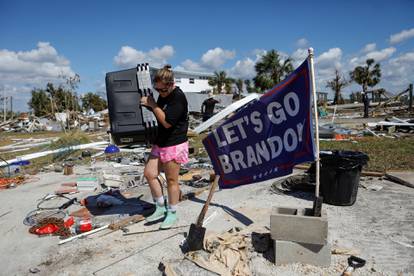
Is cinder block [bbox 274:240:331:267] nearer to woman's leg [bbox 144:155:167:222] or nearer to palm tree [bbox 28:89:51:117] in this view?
woman's leg [bbox 144:155:167:222]

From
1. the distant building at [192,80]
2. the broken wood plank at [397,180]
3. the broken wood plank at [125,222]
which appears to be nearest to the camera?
the broken wood plank at [125,222]

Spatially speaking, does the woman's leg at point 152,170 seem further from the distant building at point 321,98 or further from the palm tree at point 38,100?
the palm tree at point 38,100

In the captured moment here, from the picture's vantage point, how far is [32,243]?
12.3ft

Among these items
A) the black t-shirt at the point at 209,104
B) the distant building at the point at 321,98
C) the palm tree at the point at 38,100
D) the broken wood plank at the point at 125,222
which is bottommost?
the broken wood plank at the point at 125,222

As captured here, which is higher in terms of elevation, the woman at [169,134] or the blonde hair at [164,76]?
the blonde hair at [164,76]

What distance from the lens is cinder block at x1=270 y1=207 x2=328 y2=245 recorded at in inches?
111

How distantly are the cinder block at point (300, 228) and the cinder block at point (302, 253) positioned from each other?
0.06 m

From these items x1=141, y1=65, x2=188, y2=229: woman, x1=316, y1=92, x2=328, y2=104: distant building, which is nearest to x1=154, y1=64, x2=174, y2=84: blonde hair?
x1=141, y1=65, x2=188, y2=229: woman

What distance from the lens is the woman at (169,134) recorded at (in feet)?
11.8

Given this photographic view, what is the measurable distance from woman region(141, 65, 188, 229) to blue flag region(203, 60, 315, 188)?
14.8 inches

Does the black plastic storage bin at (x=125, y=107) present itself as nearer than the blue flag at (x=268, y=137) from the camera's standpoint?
No

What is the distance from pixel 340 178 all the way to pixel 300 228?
72.1 inches

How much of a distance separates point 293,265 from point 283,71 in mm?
46869

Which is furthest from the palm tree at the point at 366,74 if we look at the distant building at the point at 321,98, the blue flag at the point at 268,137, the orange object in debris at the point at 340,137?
the blue flag at the point at 268,137
